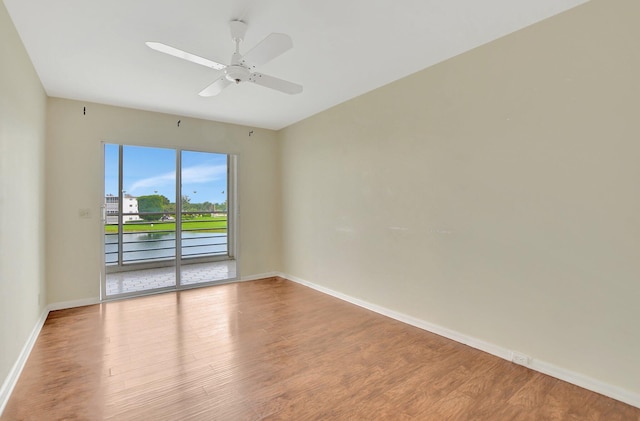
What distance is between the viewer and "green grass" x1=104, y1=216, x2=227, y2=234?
504cm

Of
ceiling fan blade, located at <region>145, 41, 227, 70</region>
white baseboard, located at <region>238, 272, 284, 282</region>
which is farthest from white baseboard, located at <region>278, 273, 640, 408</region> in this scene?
ceiling fan blade, located at <region>145, 41, 227, 70</region>

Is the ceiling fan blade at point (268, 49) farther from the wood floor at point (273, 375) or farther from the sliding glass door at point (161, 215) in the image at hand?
the sliding glass door at point (161, 215)

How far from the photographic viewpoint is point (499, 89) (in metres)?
2.48

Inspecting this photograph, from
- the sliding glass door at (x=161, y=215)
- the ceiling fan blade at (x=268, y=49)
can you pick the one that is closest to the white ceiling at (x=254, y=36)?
the ceiling fan blade at (x=268, y=49)

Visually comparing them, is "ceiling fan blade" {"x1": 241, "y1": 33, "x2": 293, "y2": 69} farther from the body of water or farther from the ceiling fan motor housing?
the body of water

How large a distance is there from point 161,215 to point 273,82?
3704mm

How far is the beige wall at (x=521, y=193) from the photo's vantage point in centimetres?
194

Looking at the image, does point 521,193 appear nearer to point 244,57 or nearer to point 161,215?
point 244,57

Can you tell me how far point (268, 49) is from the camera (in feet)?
6.66

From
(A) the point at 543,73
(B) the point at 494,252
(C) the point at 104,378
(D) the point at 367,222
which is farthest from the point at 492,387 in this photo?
(C) the point at 104,378

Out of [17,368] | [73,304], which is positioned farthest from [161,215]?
[17,368]

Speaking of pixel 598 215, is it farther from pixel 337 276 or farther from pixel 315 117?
pixel 315 117

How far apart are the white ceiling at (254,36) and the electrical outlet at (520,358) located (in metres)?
2.51

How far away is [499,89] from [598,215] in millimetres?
1181
